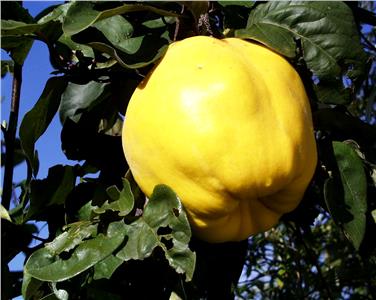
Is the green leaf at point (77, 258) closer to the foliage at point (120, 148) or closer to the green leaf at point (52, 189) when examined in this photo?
the foliage at point (120, 148)

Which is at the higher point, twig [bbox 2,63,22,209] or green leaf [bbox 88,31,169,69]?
green leaf [bbox 88,31,169,69]

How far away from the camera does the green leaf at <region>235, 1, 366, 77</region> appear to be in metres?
1.00

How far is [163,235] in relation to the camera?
931mm

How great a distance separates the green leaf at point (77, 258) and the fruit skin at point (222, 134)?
7 cm

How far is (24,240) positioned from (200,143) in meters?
0.59

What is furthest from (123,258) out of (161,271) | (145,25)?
(145,25)

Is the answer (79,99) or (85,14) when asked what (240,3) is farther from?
(79,99)

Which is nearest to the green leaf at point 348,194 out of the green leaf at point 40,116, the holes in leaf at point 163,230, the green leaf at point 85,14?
the holes in leaf at point 163,230

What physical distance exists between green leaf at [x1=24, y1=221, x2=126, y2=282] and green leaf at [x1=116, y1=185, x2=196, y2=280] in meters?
0.02

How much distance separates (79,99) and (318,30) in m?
0.44

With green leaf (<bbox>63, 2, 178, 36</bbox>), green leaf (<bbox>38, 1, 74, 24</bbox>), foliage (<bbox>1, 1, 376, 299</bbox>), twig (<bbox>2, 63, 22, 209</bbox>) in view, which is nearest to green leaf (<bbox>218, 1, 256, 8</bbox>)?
foliage (<bbox>1, 1, 376, 299</bbox>)

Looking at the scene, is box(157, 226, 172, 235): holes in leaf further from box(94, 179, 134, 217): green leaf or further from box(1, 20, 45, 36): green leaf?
box(1, 20, 45, 36): green leaf

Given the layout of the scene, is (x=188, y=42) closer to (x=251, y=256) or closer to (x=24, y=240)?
(x=24, y=240)

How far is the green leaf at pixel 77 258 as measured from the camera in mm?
910
